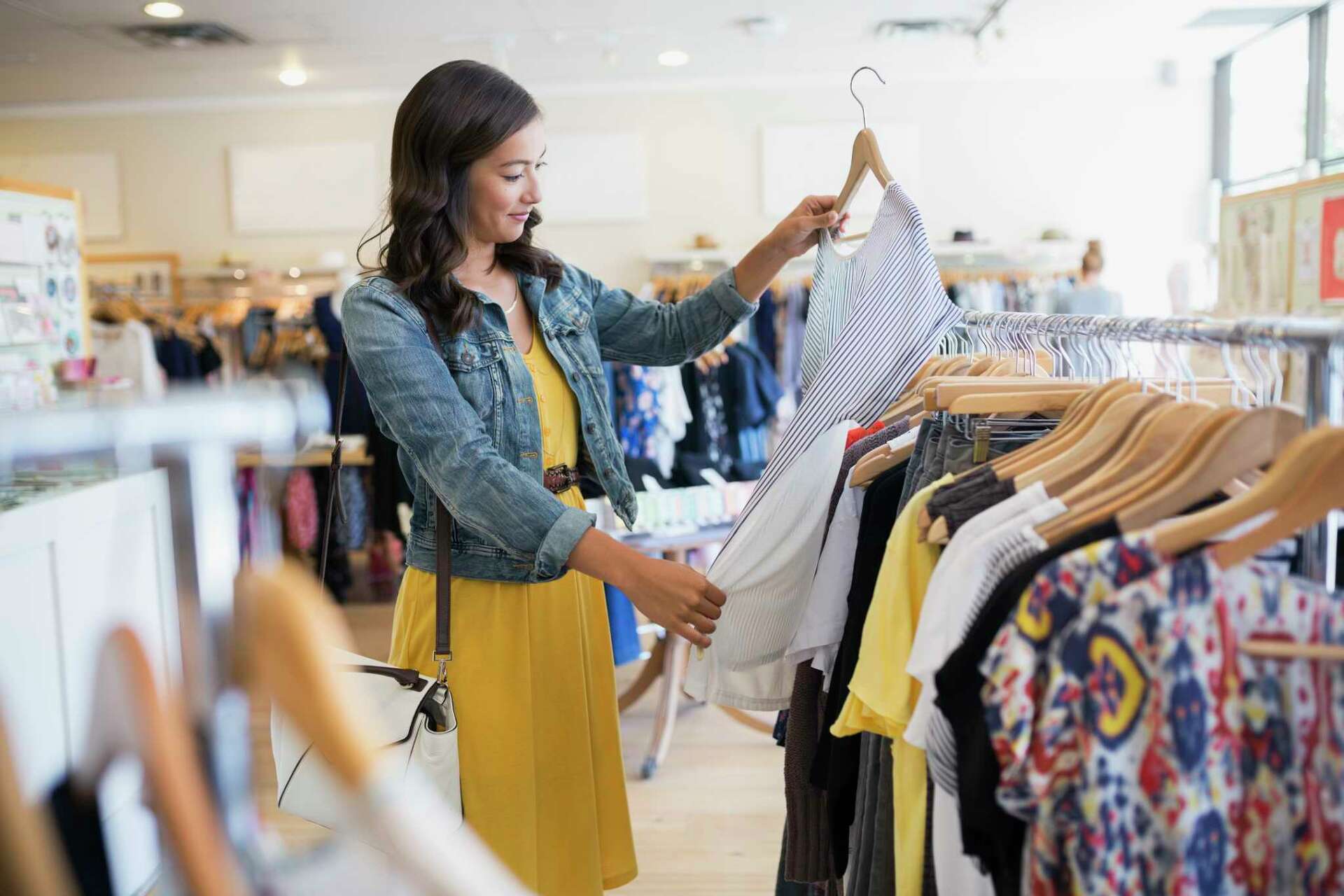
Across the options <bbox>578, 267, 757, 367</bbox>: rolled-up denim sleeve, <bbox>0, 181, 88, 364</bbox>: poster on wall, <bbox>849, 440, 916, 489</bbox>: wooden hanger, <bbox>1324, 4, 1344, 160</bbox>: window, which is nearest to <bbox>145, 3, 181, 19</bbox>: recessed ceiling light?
<bbox>0, 181, 88, 364</bbox>: poster on wall

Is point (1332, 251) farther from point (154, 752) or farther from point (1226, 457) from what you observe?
point (154, 752)

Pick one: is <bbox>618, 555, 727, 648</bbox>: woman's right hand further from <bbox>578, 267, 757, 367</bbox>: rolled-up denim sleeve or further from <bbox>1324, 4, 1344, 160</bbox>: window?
<bbox>1324, 4, 1344, 160</bbox>: window

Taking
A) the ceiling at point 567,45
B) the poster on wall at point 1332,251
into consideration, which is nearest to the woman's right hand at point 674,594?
the poster on wall at point 1332,251

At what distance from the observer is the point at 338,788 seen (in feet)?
1.42

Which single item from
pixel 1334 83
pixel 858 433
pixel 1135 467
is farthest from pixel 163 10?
pixel 1334 83

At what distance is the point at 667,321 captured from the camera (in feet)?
6.07

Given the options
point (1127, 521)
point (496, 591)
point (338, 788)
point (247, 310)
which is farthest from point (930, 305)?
point (247, 310)

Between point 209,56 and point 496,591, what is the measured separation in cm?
573

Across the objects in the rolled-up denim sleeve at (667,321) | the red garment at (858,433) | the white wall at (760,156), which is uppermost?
the white wall at (760,156)

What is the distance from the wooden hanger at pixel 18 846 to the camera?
396 mm

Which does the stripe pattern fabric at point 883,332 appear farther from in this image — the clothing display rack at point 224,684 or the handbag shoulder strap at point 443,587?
the clothing display rack at point 224,684

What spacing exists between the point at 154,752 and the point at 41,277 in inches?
142

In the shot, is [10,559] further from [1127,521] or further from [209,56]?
[209,56]

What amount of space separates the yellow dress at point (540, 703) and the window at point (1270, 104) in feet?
18.0
